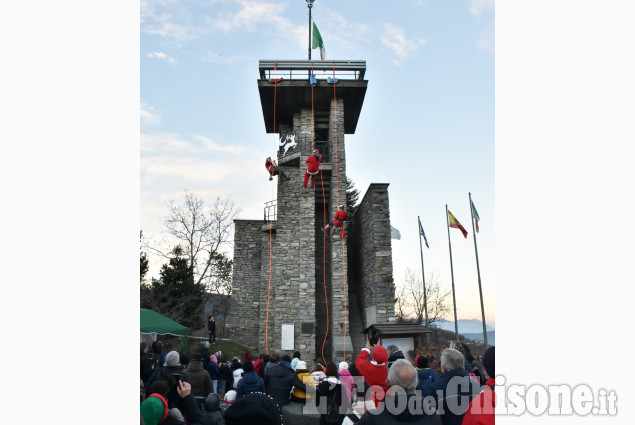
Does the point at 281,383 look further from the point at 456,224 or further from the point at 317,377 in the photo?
the point at 456,224

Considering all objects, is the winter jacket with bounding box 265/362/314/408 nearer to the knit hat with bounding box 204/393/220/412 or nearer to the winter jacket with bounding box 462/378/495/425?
the knit hat with bounding box 204/393/220/412

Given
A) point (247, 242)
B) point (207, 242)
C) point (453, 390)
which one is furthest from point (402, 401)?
point (207, 242)

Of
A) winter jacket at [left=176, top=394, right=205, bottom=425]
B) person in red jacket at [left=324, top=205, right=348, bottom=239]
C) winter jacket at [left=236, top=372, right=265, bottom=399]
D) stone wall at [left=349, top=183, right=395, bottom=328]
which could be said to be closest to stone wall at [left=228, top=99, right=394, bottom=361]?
stone wall at [left=349, top=183, right=395, bottom=328]

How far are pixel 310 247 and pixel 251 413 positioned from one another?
42.7 ft

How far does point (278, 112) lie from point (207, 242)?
9.61 metres

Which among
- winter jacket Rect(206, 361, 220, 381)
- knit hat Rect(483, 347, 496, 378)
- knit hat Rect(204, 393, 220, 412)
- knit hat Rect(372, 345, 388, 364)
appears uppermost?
knit hat Rect(483, 347, 496, 378)

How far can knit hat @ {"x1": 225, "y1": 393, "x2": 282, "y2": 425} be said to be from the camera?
9.51ft

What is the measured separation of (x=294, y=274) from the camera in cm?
1588

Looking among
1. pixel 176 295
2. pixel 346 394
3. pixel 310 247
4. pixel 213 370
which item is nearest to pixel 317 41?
pixel 310 247

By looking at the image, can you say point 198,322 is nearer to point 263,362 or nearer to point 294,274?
point 294,274

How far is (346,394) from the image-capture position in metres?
4.84

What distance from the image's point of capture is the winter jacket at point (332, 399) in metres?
4.68

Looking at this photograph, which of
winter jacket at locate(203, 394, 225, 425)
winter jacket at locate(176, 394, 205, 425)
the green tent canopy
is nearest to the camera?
winter jacket at locate(176, 394, 205, 425)

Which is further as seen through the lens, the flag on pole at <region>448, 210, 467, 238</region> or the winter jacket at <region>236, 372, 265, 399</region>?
the flag on pole at <region>448, 210, 467, 238</region>
